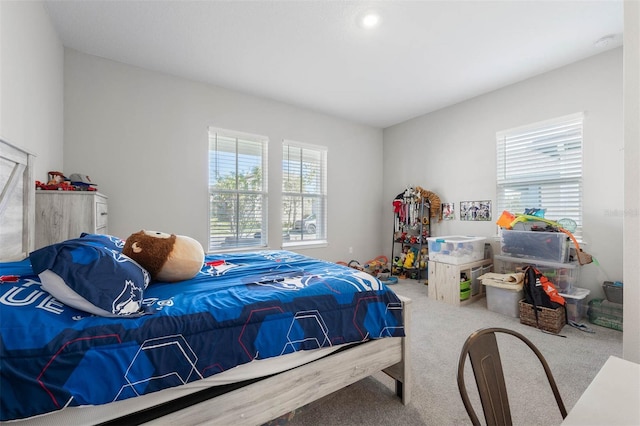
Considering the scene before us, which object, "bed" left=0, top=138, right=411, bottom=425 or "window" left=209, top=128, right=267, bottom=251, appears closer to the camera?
"bed" left=0, top=138, right=411, bottom=425

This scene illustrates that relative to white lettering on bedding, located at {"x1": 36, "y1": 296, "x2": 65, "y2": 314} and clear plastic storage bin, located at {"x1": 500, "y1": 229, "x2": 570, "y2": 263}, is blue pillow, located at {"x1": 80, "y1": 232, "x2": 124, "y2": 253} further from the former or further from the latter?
clear plastic storage bin, located at {"x1": 500, "y1": 229, "x2": 570, "y2": 263}

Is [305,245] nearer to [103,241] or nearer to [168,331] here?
[103,241]

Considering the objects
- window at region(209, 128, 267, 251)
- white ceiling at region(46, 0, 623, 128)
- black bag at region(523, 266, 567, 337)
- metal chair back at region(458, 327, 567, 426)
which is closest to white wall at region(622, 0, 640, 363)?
metal chair back at region(458, 327, 567, 426)

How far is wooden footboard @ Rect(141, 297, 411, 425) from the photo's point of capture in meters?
1.10

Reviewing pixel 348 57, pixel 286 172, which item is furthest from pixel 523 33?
pixel 286 172

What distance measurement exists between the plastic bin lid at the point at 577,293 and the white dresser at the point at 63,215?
4.53m

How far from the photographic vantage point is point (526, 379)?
1838mm

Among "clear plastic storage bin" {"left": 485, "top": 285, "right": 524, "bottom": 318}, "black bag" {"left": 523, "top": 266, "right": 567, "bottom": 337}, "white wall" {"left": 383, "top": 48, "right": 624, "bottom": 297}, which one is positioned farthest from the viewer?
"clear plastic storage bin" {"left": 485, "top": 285, "right": 524, "bottom": 318}

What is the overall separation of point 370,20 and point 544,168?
2797mm

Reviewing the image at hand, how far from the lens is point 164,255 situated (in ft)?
4.97

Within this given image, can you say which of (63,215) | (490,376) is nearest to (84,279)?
(490,376)

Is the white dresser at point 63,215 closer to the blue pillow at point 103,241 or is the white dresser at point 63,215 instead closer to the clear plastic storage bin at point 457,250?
the blue pillow at point 103,241

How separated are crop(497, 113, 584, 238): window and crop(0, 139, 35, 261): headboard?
480cm

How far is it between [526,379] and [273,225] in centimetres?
327
